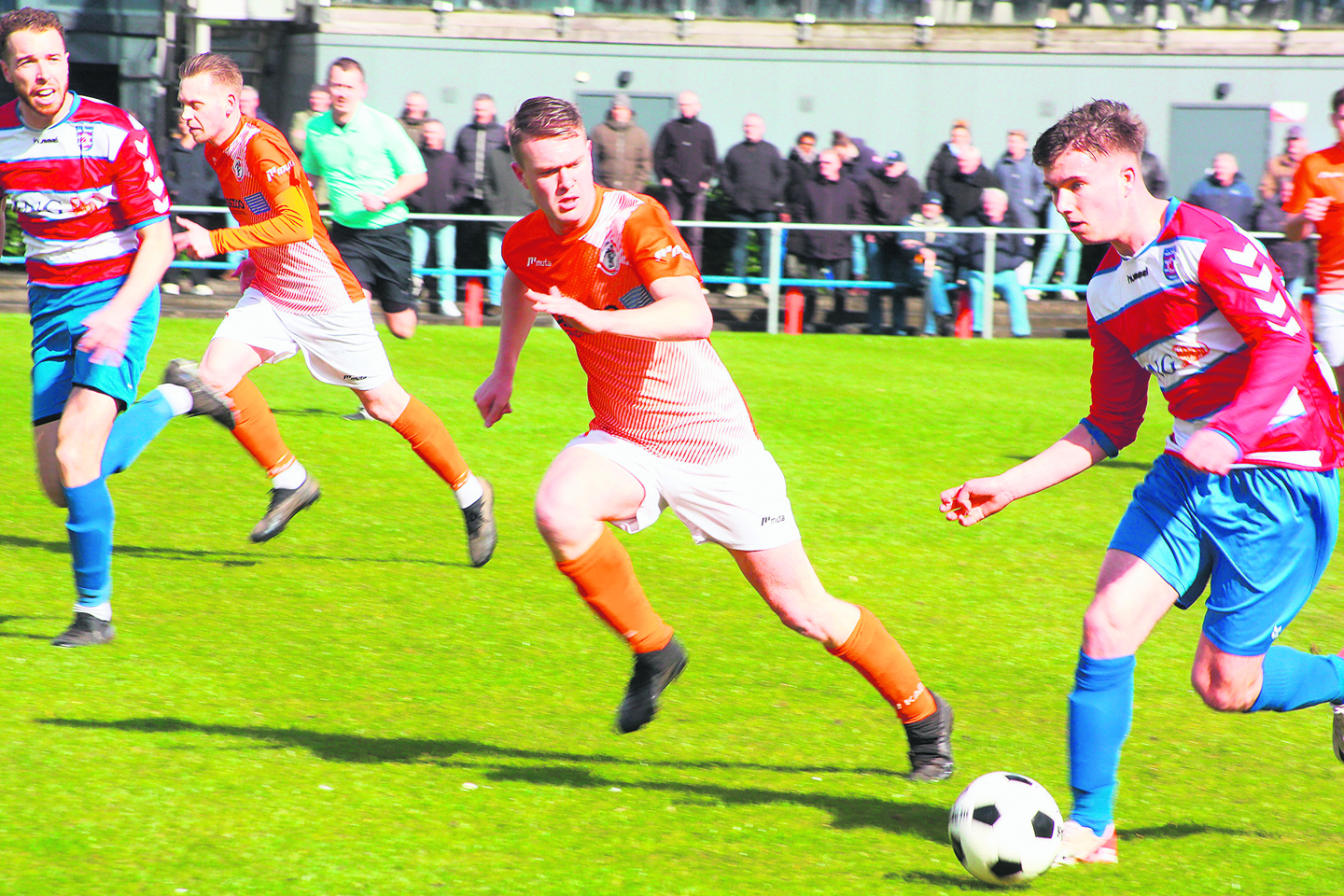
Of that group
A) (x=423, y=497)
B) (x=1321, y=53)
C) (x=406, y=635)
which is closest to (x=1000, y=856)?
(x=406, y=635)

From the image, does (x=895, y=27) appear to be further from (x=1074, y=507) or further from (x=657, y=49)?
(x=1074, y=507)

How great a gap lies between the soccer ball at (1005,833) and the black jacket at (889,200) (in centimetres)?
1213

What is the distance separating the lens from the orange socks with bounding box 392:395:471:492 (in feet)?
22.7

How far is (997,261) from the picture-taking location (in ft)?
51.1

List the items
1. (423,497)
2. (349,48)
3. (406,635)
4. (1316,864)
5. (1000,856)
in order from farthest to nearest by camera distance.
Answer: (349,48)
(423,497)
(406,635)
(1316,864)
(1000,856)

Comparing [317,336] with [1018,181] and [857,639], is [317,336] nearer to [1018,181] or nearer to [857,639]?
[857,639]

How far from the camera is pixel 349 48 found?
877 inches

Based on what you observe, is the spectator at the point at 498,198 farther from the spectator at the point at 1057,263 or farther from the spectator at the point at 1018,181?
the spectator at the point at 1057,263

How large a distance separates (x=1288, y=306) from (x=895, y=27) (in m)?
20.6

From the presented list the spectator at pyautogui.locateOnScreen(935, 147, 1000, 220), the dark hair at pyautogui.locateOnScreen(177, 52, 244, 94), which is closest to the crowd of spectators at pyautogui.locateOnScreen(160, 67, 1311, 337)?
the spectator at pyautogui.locateOnScreen(935, 147, 1000, 220)

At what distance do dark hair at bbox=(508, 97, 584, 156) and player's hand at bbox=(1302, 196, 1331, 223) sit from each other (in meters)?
5.14

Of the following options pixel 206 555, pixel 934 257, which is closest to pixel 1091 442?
pixel 206 555

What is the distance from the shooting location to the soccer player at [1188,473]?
12.4 feet

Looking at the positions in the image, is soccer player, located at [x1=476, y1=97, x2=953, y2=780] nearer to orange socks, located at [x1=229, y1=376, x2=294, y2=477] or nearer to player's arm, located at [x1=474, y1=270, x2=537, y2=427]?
player's arm, located at [x1=474, y1=270, x2=537, y2=427]
